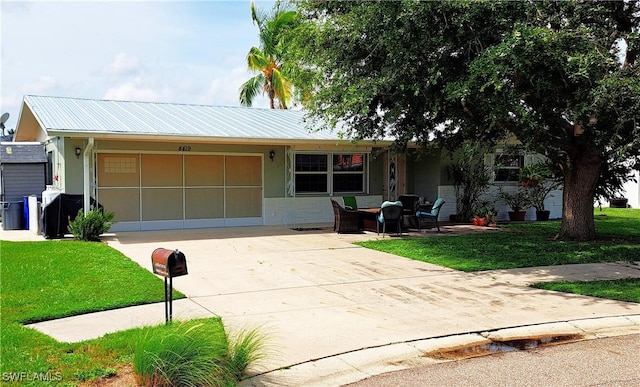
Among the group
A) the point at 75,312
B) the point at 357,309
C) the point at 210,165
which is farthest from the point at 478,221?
the point at 75,312

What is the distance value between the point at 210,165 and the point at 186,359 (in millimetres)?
12901

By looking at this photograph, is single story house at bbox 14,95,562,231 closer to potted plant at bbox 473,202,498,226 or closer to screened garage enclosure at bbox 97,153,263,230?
screened garage enclosure at bbox 97,153,263,230

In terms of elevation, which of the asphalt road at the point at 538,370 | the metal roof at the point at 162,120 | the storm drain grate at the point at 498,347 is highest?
the metal roof at the point at 162,120

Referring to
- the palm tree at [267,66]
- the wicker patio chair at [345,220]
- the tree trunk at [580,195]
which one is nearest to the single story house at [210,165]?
the wicker patio chair at [345,220]

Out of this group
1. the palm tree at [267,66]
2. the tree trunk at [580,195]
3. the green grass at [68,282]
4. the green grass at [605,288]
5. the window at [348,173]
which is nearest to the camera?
the green grass at [68,282]

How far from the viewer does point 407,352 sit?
570 centimetres

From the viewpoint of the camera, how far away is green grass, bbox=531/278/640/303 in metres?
8.06

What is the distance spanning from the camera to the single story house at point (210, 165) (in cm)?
1482

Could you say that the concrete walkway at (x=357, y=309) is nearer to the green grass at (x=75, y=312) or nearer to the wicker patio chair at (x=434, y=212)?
the green grass at (x=75, y=312)

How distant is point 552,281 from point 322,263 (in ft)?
13.3

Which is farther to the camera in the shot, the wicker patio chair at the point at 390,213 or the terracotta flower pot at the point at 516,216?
the terracotta flower pot at the point at 516,216

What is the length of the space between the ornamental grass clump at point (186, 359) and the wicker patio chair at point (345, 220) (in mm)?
10844

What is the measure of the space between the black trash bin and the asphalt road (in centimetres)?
1516

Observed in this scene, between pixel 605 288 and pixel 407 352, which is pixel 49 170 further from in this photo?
pixel 605 288
